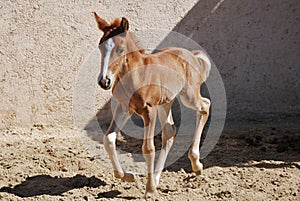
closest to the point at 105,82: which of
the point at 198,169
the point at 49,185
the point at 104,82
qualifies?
the point at 104,82

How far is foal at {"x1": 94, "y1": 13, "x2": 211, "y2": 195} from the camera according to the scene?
17.7ft

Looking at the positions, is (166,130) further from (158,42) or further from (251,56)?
(251,56)

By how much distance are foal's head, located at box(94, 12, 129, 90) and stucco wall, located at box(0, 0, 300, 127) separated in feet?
7.26

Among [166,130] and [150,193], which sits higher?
[166,130]

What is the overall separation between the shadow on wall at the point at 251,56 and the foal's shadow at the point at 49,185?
146cm

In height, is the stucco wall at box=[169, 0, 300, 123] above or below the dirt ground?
above

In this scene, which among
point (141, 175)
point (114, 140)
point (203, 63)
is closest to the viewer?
point (114, 140)

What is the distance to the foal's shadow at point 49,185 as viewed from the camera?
5.95m

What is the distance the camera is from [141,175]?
6430mm

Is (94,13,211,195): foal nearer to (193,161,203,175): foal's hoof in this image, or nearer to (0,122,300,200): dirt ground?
(193,161,203,175): foal's hoof

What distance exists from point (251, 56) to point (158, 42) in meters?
1.33

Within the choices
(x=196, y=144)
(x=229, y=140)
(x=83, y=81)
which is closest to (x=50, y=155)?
(x=83, y=81)

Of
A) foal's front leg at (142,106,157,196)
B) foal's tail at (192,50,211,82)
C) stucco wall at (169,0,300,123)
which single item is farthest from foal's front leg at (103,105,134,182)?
stucco wall at (169,0,300,123)

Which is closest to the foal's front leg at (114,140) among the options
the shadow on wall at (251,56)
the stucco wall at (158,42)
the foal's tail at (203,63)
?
the foal's tail at (203,63)
